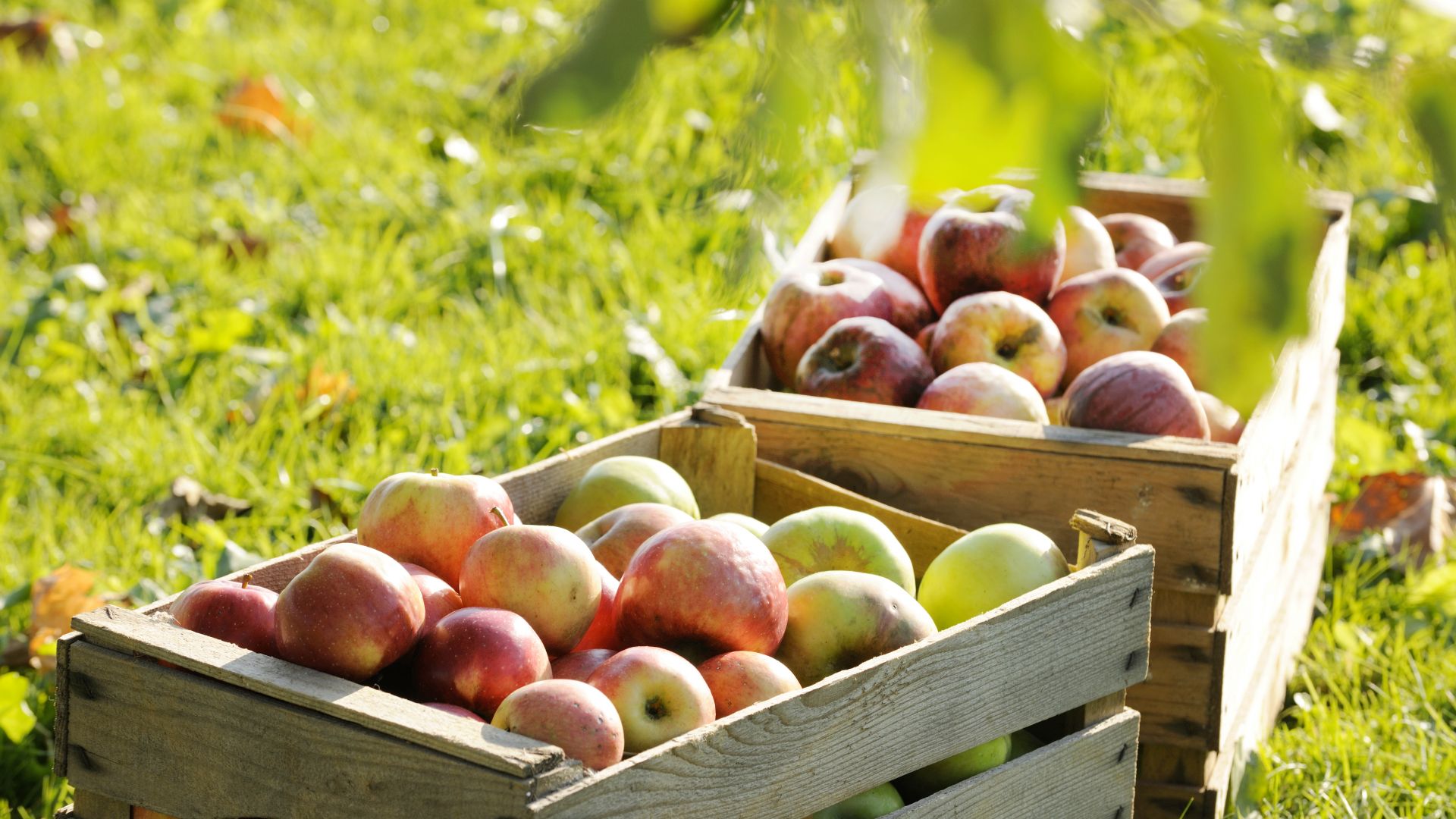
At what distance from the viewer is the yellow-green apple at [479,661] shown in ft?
4.81

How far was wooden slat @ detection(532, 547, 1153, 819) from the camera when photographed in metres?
1.33

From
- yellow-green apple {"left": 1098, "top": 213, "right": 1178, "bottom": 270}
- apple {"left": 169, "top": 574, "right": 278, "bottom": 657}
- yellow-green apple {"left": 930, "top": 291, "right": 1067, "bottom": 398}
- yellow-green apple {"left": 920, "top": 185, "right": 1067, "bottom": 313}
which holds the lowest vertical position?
apple {"left": 169, "top": 574, "right": 278, "bottom": 657}

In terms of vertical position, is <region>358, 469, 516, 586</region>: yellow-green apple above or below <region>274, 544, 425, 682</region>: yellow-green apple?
above

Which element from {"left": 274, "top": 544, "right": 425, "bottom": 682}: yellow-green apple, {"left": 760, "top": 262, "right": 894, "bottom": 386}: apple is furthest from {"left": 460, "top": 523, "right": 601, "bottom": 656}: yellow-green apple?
{"left": 760, "top": 262, "right": 894, "bottom": 386}: apple

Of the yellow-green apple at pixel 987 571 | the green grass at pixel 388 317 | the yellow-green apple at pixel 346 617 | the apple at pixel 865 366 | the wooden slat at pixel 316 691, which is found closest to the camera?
the wooden slat at pixel 316 691

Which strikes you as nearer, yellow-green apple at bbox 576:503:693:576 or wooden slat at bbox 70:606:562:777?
wooden slat at bbox 70:606:562:777

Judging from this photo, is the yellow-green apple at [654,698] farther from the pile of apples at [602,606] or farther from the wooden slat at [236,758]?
the wooden slat at [236,758]

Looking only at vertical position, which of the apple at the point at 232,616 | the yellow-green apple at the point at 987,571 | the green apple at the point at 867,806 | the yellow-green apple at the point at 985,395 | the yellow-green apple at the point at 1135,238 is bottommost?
the green apple at the point at 867,806

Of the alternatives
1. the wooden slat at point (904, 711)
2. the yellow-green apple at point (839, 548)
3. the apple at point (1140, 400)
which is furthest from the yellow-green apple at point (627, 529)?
the apple at point (1140, 400)

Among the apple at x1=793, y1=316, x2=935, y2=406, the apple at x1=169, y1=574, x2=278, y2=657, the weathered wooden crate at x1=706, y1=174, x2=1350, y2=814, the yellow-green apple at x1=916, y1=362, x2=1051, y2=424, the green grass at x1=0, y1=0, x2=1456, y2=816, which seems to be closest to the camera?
the apple at x1=169, y1=574, x2=278, y2=657

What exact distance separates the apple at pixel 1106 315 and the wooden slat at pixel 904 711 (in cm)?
72

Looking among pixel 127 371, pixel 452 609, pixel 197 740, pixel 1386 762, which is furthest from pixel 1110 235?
pixel 127 371

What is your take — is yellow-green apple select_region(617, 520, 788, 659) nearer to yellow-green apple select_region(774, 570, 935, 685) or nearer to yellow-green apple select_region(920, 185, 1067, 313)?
yellow-green apple select_region(774, 570, 935, 685)

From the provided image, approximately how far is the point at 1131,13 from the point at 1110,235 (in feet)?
7.92
